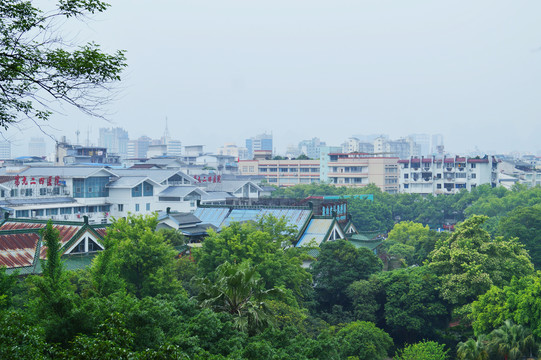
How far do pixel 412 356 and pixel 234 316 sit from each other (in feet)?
30.4

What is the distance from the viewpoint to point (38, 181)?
48.9 metres

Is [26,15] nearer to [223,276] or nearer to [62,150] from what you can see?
[223,276]

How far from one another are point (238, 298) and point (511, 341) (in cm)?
1162

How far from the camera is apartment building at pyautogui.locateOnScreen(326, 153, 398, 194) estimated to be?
98062mm

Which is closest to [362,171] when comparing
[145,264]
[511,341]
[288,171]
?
[288,171]

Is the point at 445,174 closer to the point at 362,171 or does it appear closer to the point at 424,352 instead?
the point at 362,171

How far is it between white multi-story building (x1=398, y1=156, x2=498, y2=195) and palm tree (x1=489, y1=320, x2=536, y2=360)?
→ 68400 mm

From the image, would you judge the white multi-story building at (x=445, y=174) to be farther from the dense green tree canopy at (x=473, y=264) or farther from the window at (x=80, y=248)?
the window at (x=80, y=248)

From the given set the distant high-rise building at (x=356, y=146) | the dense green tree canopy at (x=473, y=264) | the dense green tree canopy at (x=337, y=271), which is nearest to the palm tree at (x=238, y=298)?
the dense green tree canopy at (x=337, y=271)

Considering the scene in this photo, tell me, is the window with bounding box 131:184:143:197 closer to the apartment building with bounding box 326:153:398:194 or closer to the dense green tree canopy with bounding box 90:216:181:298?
the dense green tree canopy with bounding box 90:216:181:298

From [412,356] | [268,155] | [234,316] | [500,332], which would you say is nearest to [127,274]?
[234,316]

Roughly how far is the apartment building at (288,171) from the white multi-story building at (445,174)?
16.6m

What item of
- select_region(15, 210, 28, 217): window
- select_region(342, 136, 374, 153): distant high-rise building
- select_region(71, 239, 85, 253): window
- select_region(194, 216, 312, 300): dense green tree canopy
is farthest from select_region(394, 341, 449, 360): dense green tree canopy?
select_region(342, 136, 374, 153): distant high-rise building

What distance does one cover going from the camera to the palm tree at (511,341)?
22797mm
